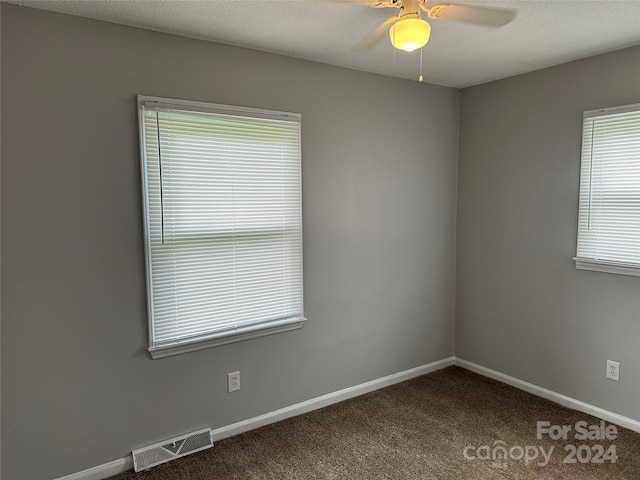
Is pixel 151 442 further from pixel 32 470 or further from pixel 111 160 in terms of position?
pixel 111 160

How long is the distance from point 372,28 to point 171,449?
2530 mm

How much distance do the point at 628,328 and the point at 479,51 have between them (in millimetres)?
1929

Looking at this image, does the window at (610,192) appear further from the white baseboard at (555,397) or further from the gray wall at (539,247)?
the white baseboard at (555,397)

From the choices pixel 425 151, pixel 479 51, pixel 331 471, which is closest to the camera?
pixel 331 471

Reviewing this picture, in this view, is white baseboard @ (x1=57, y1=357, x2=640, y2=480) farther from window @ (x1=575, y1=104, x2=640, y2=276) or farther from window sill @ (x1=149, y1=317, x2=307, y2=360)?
window @ (x1=575, y1=104, x2=640, y2=276)

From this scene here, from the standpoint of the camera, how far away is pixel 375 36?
2.33 meters

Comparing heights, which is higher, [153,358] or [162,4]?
[162,4]

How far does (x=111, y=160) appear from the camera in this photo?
7.19 ft

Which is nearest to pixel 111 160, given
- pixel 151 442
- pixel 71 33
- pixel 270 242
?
pixel 71 33

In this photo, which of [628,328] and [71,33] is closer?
[71,33]

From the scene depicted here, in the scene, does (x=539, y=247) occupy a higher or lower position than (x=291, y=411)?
higher

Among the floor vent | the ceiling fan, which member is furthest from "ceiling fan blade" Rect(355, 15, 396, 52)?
the floor vent

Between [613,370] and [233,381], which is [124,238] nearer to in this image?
[233,381]

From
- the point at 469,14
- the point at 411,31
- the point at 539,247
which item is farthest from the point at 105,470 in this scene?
the point at 539,247
